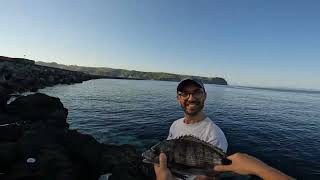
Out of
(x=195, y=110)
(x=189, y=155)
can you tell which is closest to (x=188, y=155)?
(x=189, y=155)

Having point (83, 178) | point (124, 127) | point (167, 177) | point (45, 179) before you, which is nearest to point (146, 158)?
point (167, 177)

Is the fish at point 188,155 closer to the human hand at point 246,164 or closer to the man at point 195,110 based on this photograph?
the man at point 195,110

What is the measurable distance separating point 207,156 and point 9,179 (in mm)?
8300

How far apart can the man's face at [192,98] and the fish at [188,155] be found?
73cm

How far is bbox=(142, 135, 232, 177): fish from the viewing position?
349cm

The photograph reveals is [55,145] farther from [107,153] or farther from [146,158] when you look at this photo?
[146,158]

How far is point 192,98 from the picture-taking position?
4492mm

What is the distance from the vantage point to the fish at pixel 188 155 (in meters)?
3.49

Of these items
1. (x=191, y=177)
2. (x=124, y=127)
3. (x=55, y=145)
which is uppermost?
(x=191, y=177)

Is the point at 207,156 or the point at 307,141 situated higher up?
the point at 207,156

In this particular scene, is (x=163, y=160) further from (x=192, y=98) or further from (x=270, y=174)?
(x=270, y=174)

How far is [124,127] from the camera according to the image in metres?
25.8

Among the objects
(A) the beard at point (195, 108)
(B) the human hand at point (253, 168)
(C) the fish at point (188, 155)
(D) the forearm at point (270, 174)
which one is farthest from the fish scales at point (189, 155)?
(D) the forearm at point (270, 174)

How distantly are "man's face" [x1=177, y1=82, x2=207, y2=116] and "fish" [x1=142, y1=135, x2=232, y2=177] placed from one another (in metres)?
0.73
